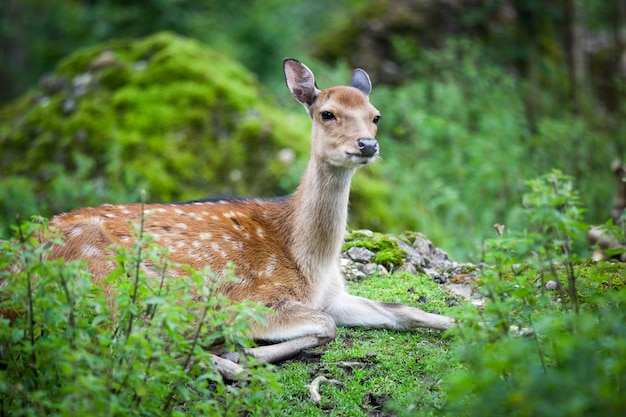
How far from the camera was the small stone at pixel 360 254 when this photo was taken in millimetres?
6535

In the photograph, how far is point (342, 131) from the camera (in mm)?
5516

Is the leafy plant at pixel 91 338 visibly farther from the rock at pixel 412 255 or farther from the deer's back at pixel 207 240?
the rock at pixel 412 255

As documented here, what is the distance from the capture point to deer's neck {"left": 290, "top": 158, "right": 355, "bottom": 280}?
5.57 metres

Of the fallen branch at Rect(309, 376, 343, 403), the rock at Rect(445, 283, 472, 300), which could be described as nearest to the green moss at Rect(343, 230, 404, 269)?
the rock at Rect(445, 283, 472, 300)

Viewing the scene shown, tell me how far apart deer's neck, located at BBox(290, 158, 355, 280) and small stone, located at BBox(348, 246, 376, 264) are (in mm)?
875

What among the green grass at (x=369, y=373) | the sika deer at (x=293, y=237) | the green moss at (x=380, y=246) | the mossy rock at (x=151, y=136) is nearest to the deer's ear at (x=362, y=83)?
the sika deer at (x=293, y=237)

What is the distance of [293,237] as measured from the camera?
18.7ft

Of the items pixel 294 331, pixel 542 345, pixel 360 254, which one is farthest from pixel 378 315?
pixel 542 345

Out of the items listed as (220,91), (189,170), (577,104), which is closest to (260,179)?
(189,170)

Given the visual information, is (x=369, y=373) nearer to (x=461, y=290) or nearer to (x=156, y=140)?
(x=461, y=290)

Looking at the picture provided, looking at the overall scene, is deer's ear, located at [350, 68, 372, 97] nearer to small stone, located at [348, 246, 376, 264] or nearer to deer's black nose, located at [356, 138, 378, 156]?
deer's black nose, located at [356, 138, 378, 156]

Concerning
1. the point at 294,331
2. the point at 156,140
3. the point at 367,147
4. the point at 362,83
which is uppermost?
the point at 362,83

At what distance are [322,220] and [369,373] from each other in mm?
1482

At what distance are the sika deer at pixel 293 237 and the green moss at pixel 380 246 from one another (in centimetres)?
89
